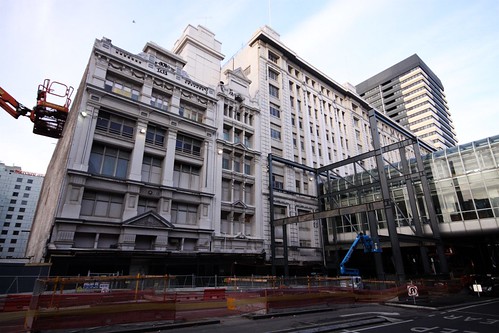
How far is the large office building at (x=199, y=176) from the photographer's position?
20.7m

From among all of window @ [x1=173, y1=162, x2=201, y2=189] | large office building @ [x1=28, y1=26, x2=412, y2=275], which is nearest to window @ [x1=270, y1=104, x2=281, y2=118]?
large office building @ [x1=28, y1=26, x2=412, y2=275]

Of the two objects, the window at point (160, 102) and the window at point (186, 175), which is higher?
the window at point (160, 102)

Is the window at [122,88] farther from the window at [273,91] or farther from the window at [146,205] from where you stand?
the window at [273,91]

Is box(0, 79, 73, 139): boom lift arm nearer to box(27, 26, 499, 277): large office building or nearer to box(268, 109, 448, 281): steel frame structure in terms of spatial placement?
box(27, 26, 499, 277): large office building

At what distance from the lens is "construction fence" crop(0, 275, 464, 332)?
906cm

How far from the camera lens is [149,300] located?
11.6 meters

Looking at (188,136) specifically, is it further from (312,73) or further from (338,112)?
(338,112)

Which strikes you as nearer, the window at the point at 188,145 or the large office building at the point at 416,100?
the window at the point at 188,145

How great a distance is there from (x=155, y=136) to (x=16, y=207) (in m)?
101

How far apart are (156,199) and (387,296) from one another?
65.2 feet

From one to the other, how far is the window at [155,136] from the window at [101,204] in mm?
6043

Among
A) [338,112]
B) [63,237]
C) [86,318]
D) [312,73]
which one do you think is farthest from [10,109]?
[338,112]

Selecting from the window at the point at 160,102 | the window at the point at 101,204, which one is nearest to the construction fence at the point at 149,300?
the window at the point at 101,204

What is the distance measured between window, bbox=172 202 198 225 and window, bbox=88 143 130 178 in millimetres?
5468
